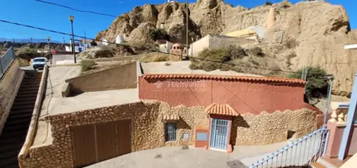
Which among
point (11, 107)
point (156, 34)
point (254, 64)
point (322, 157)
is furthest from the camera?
point (156, 34)

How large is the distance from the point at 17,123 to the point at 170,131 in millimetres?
7602

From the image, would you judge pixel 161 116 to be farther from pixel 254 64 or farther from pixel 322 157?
pixel 254 64

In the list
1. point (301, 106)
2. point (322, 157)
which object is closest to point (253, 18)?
point (301, 106)

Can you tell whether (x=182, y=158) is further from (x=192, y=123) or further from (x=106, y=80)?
(x=106, y=80)

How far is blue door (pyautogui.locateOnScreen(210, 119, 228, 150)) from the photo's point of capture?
9.84 m

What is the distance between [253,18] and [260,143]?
1419 inches

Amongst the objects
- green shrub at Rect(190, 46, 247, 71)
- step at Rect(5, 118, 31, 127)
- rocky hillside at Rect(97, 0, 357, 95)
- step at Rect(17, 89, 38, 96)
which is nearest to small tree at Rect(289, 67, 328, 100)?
rocky hillside at Rect(97, 0, 357, 95)

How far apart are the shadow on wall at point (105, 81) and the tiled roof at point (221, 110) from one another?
Result: 6.13 m

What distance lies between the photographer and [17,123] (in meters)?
8.84

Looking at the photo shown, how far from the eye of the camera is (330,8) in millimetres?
22547

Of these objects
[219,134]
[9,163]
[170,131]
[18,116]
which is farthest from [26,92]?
[219,134]

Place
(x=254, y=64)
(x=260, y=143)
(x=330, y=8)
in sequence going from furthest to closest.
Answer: (x=330, y=8) → (x=254, y=64) → (x=260, y=143)

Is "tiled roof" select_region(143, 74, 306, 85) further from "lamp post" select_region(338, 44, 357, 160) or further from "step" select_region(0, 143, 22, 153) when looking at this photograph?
"step" select_region(0, 143, 22, 153)

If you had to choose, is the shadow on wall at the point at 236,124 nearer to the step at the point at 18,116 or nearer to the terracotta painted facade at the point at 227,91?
the terracotta painted facade at the point at 227,91
